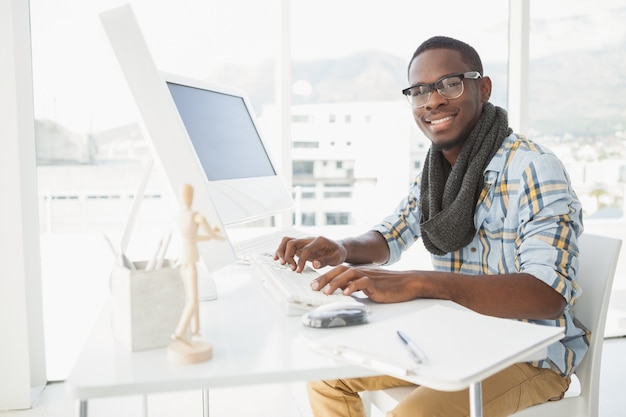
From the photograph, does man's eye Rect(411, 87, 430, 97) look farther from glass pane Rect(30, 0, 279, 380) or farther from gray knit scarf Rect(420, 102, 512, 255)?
glass pane Rect(30, 0, 279, 380)

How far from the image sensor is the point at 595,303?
1.26 meters

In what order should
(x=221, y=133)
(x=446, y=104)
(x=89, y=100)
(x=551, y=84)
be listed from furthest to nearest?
(x=551, y=84) → (x=89, y=100) → (x=446, y=104) → (x=221, y=133)

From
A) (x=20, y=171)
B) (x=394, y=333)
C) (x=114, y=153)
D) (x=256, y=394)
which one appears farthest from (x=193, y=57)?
(x=394, y=333)

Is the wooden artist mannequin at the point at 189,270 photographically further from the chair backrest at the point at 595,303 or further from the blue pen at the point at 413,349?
the chair backrest at the point at 595,303

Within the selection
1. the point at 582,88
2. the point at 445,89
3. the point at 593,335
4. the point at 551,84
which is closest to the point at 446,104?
the point at 445,89

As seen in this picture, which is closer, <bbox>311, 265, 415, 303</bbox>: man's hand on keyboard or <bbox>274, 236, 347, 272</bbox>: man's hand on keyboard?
<bbox>311, 265, 415, 303</bbox>: man's hand on keyboard

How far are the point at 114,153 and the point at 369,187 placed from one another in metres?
1.31

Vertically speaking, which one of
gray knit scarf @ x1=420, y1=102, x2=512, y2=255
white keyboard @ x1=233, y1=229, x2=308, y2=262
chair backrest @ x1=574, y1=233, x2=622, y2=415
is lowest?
chair backrest @ x1=574, y1=233, x2=622, y2=415

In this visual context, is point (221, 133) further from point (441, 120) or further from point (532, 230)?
point (532, 230)

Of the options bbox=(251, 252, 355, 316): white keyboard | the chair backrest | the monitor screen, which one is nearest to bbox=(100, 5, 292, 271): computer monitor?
the monitor screen

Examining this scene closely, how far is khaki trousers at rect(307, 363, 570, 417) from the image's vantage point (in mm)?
1095

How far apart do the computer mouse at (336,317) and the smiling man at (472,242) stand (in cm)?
14

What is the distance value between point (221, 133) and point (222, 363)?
0.75 metres

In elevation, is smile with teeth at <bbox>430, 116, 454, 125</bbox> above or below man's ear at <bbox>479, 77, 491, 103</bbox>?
below
